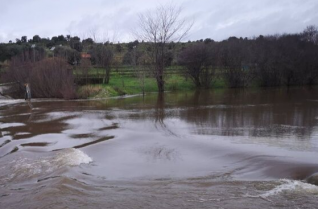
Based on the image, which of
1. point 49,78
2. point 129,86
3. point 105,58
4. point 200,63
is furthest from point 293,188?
point 105,58

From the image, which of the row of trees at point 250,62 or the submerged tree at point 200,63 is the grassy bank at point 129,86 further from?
the row of trees at point 250,62

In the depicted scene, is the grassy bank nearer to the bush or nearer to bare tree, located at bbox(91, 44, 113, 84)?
bare tree, located at bbox(91, 44, 113, 84)

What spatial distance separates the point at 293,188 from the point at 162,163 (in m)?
3.32

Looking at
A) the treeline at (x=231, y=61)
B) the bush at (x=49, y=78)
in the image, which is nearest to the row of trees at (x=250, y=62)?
the treeline at (x=231, y=61)

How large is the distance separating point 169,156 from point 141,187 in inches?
98.9

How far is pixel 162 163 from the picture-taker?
8500 millimetres

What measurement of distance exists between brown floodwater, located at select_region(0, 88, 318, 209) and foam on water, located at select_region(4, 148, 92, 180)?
26 millimetres

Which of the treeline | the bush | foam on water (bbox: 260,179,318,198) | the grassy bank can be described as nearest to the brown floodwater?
foam on water (bbox: 260,179,318,198)

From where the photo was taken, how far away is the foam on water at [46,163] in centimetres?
785

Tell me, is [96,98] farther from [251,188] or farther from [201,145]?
[251,188]

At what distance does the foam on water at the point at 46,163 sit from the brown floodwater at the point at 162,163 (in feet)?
0.08

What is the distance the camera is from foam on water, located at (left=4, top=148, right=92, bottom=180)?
25.7 feet

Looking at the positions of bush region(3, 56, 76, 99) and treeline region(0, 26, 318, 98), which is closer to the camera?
bush region(3, 56, 76, 99)

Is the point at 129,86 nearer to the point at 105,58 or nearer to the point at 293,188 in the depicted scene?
the point at 105,58
